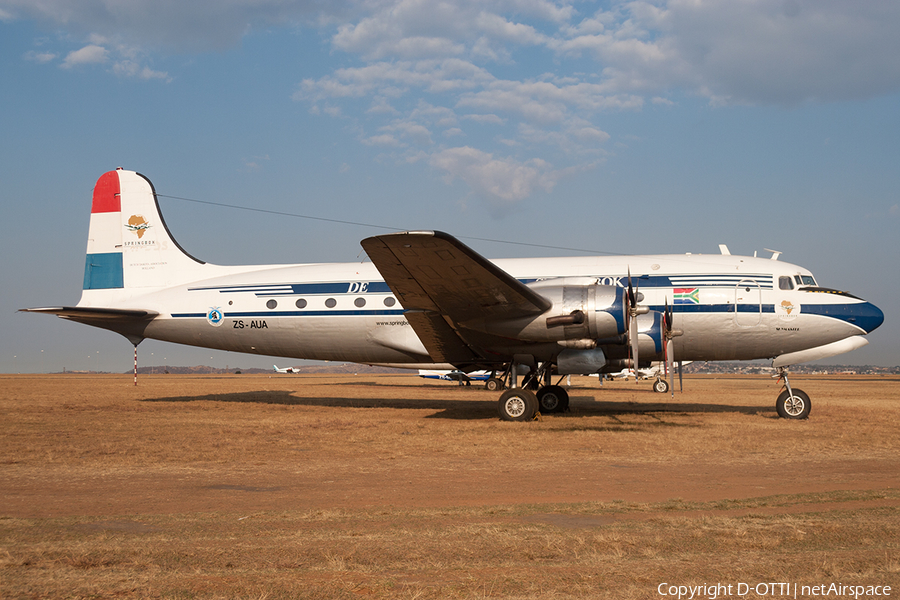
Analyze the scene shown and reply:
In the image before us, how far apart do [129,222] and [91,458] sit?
41.4 feet

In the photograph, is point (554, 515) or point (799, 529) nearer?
point (799, 529)

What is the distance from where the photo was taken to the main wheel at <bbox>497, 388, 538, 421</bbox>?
43.8ft

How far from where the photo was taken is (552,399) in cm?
1608

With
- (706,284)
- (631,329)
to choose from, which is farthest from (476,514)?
(706,284)

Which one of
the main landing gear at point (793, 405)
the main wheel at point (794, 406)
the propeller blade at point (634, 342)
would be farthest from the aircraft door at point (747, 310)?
the propeller blade at point (634, 342)

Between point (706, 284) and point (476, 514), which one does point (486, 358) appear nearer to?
point (706, 284)

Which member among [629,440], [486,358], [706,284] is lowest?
[629,440]

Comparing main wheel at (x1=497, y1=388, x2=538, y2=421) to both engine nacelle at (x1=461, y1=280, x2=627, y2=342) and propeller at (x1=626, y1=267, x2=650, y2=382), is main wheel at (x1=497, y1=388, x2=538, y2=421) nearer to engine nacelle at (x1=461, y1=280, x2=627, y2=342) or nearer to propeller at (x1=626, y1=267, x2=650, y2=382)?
engine nacelle at (x1=461, y1=280, x2=627, y2=342)

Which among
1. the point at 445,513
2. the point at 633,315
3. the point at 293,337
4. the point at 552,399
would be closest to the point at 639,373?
the point at 633,315

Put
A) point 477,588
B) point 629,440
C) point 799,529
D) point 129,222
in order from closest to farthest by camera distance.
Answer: point 477,588, point 799,529, point 629,440, point 129,222

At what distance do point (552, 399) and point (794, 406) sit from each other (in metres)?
5.57

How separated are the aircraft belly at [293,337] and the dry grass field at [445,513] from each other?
189 inches

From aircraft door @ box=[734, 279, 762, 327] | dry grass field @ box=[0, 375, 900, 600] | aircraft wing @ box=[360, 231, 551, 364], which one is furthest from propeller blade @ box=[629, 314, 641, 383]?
aircraft door @ box=[734, 279, 762, 327]

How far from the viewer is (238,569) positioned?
12.4 feet
